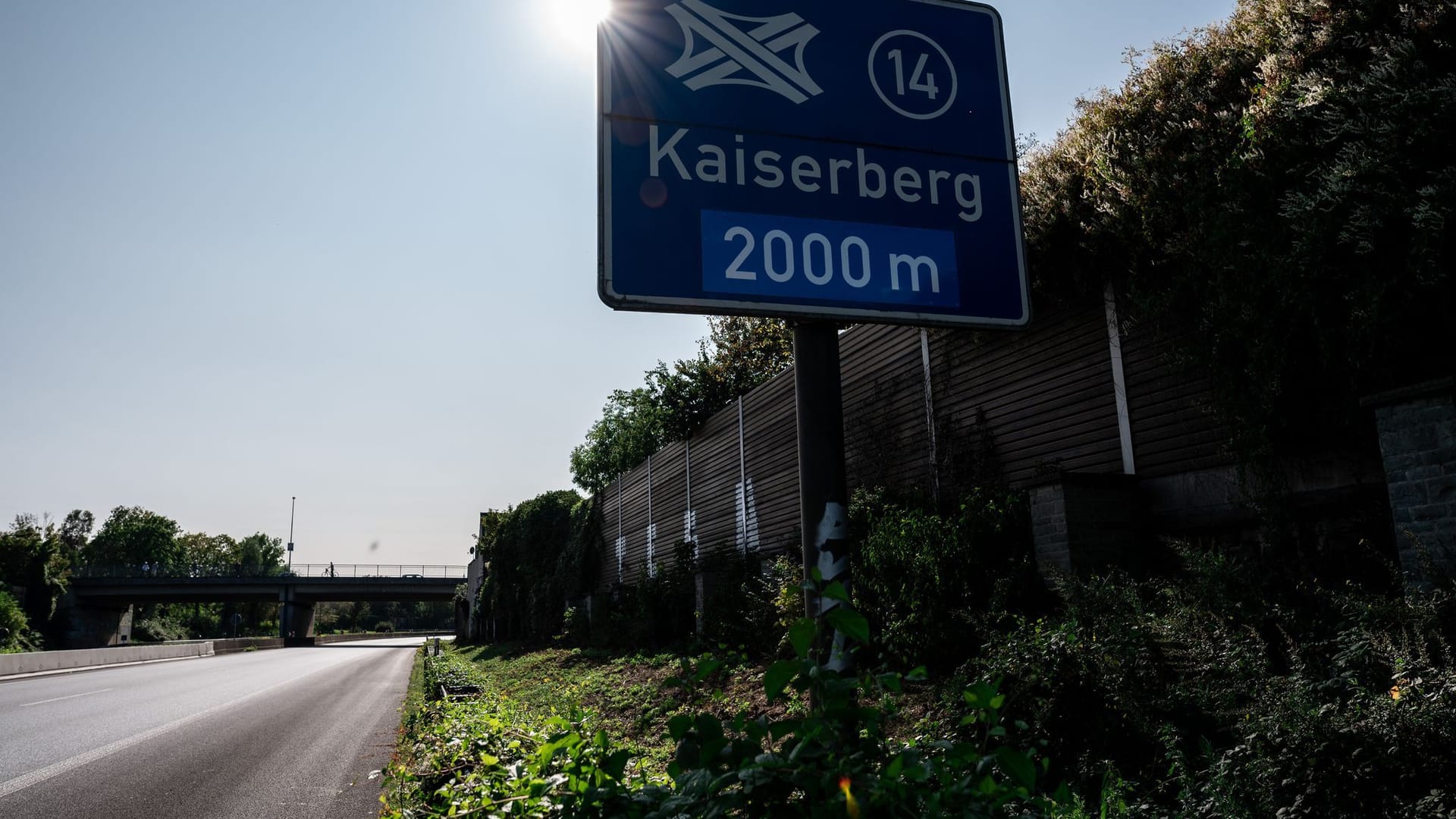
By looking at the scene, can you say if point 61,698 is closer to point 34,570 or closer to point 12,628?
point 12,628

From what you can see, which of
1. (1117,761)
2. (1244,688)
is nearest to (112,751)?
(1117,761)

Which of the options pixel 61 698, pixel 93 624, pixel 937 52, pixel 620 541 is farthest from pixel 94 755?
pixel 93 624

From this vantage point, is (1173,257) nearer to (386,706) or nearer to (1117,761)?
(1117,761)

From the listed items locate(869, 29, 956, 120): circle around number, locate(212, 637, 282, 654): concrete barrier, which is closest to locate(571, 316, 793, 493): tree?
locate(869, 29, 956, 120): circle around number

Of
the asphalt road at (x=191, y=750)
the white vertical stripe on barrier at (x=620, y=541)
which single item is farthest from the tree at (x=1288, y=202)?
the white vertical stripe on barrier at (x=620, y=541)

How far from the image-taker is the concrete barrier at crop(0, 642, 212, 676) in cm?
2448

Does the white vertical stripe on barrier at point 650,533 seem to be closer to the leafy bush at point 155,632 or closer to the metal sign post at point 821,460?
the metal sign post at point 821,460

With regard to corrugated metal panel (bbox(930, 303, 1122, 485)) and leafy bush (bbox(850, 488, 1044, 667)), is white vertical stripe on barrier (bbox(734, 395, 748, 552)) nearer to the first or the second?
corrugated metal panel (bbox(930, 303, 1122, 485))

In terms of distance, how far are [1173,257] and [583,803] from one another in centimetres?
685

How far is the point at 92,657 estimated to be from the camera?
101 ft

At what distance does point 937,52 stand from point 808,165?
29.3 inches

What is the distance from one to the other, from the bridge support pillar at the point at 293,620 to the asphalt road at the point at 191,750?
57261 millimetres

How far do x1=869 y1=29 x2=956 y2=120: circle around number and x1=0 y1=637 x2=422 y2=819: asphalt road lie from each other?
6.42 meters

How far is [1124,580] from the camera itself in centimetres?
655
